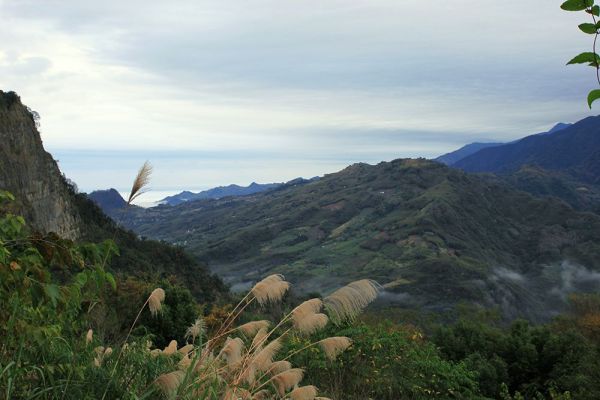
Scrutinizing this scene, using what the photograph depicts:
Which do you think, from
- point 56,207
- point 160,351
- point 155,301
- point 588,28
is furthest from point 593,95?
point 56,207

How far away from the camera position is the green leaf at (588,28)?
2266 millimetres

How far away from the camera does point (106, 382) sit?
439cm

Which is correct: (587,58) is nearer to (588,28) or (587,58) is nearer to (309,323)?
(588,28)

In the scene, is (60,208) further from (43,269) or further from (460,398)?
(43,269)

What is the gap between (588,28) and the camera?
2277mm

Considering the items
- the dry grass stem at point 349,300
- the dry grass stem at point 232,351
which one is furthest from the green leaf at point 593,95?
the dry grass stem at point 232,351

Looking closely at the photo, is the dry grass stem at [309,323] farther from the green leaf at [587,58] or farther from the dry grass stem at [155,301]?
the green leaf at [587,58]

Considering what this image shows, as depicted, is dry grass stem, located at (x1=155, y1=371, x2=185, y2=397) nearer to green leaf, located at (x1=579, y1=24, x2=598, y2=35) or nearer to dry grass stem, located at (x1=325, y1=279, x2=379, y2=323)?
dry grass stem, located at (x1=325, y1=279, x2=379, y2=323)

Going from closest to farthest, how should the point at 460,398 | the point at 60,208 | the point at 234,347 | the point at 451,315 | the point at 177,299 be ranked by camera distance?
the point at 234,347, the point at 460,398, the point at 177,299, the point at 60,208, the point at 451,315

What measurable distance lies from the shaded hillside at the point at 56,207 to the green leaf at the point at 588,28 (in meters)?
36.6

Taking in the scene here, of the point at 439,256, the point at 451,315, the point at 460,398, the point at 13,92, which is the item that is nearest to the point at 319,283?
the point at 439,256

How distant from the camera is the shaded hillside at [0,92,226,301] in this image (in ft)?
160

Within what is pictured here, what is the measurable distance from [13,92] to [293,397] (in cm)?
5664

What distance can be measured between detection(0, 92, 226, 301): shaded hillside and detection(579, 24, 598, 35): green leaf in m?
36.6
